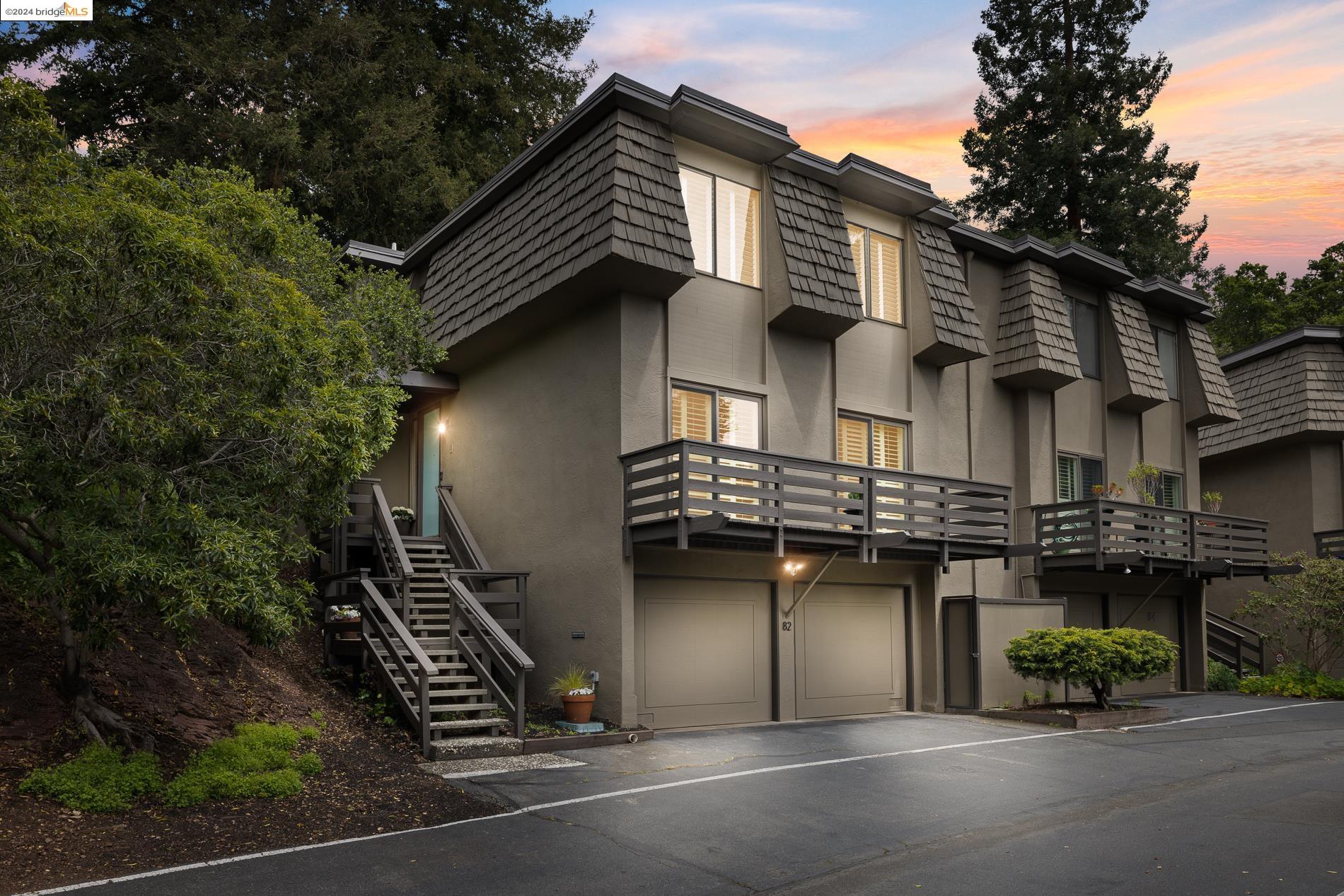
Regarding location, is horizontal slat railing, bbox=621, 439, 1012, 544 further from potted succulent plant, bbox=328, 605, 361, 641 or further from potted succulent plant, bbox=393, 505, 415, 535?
potted succulent plant, bbox=393, 505, 415, 535

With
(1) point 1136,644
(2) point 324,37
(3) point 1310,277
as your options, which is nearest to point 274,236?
(1) point 1136,644

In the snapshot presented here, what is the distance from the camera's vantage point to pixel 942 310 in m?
18.2

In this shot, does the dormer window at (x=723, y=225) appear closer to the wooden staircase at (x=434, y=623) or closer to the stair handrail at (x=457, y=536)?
the wooden staircase at (x=434, y=623)

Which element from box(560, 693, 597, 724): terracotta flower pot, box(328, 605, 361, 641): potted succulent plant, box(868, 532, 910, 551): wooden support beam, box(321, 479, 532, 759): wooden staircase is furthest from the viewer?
box(868, 532, 910, 551): wooden support beam

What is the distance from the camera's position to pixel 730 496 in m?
14.2

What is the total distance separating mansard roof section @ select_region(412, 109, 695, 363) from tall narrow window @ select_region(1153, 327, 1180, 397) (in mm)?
14719

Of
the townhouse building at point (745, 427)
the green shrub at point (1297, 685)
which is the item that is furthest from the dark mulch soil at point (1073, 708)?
the green shrub at point (1297, 685)

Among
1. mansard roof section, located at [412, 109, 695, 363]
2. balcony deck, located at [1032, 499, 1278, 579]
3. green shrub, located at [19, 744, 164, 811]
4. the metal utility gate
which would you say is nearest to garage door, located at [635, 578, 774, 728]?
the metal utility gate

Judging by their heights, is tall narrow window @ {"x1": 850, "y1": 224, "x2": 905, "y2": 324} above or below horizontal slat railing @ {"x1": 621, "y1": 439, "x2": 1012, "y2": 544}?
above

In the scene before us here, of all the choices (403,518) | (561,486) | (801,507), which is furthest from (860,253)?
(403,518)

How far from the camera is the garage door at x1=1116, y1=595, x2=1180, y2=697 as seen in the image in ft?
74.1

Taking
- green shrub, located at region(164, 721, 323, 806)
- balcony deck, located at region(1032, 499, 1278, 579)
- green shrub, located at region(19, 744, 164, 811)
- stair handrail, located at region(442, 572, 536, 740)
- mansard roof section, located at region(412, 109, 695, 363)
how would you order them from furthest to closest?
balcony deck, located at region(1032, 499, 1278, 579)
mansard roof section, located at region(412, 109, 695, 363)
stair handrail, located at region(442, 572, 536, 740)
green shrub, located at region(164, 721, 323, 806)
green shrub, located at region(19, 744, 164, 811)

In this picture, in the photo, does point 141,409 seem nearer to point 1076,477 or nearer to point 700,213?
point 700,213

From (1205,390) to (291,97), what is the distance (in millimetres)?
25044
